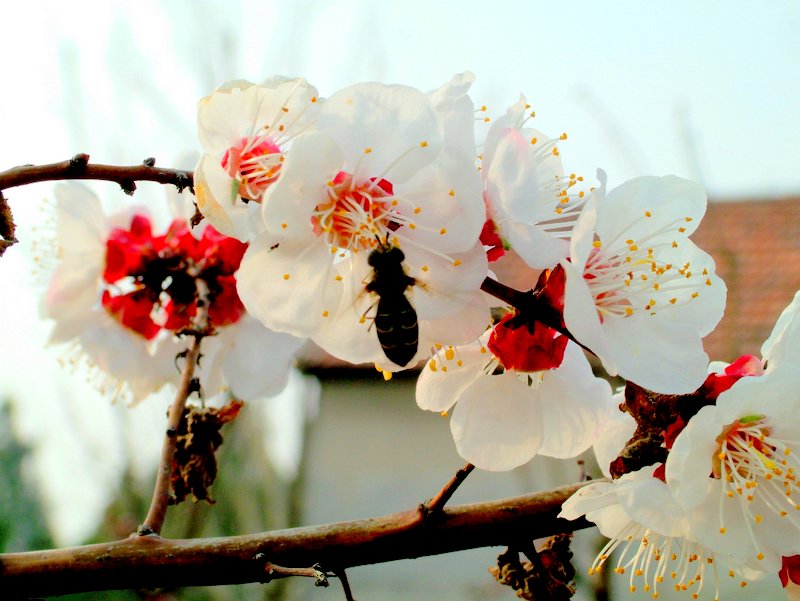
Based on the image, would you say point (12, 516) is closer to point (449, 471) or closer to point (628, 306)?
point (449, 471)

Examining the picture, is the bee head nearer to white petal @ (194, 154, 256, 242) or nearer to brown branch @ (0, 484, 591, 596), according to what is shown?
white petal @ (194, 154, 256, 242)

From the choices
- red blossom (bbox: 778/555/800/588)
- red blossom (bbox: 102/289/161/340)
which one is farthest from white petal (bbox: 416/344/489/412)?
red blossom (bbox: 102/289/161/340)

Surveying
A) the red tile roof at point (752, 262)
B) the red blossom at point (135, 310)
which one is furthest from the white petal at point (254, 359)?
the red tile roof at point (752, 262)

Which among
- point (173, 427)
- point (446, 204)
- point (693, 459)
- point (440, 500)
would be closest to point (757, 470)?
point (693, 459)

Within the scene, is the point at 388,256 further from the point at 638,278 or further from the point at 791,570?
the point at 791,570

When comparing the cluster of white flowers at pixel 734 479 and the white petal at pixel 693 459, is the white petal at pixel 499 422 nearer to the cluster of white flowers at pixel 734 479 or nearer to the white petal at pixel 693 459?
the cluster of white flowers at pixel 734 479
